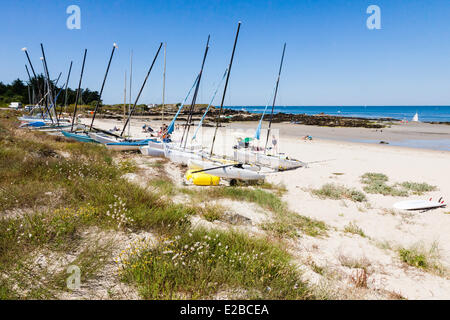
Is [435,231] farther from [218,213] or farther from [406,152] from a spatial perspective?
[406,152]

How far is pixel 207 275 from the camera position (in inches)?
127

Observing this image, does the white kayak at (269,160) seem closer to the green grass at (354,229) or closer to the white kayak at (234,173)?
the white kayak at (234,173)

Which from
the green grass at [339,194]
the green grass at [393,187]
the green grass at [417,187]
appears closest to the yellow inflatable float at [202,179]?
the green grass at [339,194]

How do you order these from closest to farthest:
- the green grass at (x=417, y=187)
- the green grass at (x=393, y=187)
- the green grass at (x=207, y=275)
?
1. the green grass at (x=207, y=275)
2. the green grass at (x=393, y=187)
3. the green grass at (x=417, y=187)

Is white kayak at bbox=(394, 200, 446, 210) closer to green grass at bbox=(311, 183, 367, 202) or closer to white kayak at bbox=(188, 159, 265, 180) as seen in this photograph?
green grass at bbox=(311, 183, 367, 202)

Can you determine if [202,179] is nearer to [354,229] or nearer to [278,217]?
[278,217]

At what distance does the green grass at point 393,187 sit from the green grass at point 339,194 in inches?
46.3

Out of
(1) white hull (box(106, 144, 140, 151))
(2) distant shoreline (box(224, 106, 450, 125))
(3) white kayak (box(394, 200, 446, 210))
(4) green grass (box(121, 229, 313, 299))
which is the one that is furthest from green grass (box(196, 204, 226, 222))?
(2) distant shoreline (box(224, 106, 450, 125))

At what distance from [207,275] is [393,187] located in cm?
1234

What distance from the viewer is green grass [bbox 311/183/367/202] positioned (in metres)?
10.1

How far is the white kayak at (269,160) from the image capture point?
15.2 meters

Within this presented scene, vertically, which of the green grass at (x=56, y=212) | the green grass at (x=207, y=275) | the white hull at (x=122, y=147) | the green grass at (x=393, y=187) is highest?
the white hull at (x=122, y=147)

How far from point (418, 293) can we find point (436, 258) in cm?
206
